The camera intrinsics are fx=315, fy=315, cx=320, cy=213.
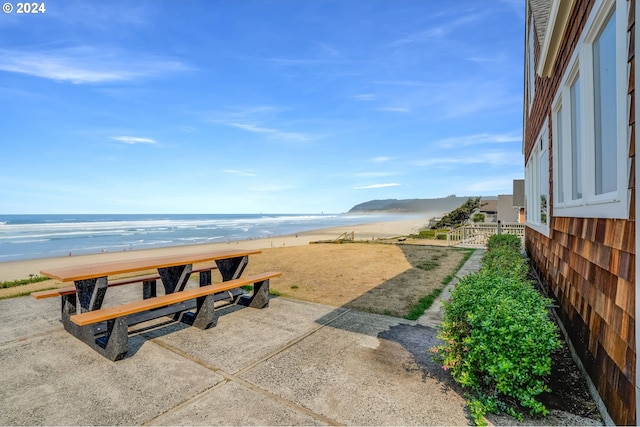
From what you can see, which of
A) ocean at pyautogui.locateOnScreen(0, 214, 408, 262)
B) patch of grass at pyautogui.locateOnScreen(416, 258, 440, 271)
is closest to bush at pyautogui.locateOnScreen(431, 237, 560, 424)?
patch of grass at pyautogui.locateOnScreen(416, 258, 440, 271)

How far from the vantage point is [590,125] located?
2.83 m

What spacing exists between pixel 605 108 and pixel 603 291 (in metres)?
1.45

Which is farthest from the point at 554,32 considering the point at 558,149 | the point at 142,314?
the point at 142,314

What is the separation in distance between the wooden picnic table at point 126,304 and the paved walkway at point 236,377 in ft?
0.60

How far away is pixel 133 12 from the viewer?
29.0 ft

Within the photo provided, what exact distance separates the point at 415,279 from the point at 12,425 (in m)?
7.08

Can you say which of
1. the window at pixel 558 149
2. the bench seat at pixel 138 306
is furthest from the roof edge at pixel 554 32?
the bench seat at pixel 138 306

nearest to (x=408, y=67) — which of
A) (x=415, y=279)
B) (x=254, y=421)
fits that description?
(x=415, y=279)

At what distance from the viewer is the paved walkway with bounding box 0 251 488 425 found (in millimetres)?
2354

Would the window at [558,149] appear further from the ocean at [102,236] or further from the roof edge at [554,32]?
the ocean at [102,236]

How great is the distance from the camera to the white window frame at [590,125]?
199 centimetres

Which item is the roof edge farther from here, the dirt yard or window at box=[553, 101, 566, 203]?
the dirt yard

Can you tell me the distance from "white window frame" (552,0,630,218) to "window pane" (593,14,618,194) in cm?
6

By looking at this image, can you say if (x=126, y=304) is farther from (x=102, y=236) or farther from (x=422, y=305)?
(x=102, y=236)
